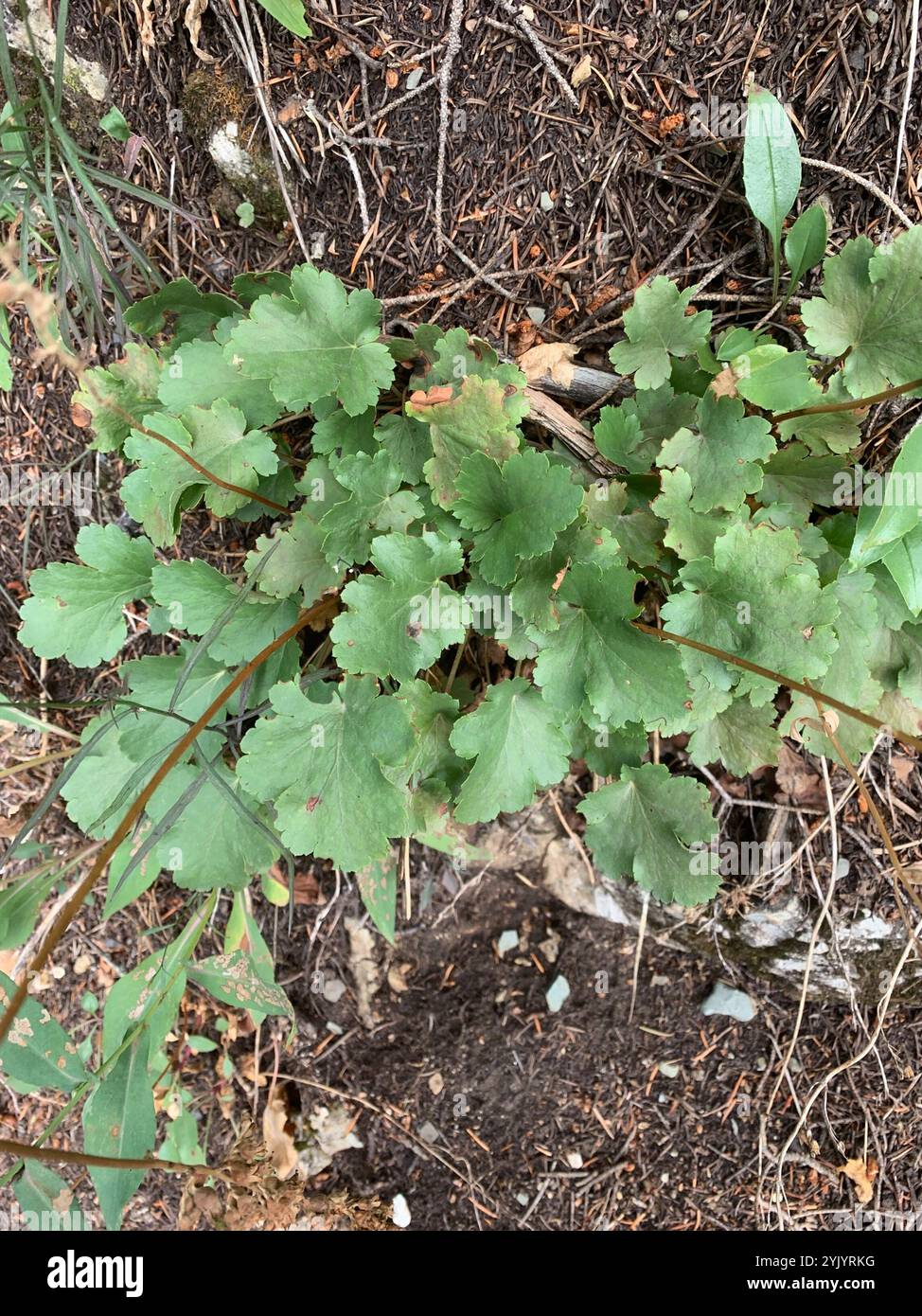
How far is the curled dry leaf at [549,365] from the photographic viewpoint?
199 cm

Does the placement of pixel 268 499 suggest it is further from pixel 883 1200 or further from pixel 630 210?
pixel 883 1200

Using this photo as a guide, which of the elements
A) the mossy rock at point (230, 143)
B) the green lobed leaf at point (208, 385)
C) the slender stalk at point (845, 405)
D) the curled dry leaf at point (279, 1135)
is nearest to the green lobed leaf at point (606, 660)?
the slender stalk at point (845, 405)

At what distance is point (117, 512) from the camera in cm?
241

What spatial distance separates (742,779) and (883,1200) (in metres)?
1.27

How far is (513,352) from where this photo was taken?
2080 mm

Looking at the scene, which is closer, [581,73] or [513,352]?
[581,73]

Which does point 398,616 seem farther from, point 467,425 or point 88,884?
point 88,884

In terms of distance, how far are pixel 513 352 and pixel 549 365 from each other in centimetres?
13

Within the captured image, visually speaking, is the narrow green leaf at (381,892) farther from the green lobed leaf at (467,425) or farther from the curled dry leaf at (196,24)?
the curled dry leaf at (196,24)

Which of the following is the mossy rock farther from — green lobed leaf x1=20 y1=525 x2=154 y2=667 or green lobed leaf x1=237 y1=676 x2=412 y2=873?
green lobed leaf x1=237 y1=676 x2=412 y2=873

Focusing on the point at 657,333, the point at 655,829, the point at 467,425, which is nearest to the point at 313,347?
the point at 467,425

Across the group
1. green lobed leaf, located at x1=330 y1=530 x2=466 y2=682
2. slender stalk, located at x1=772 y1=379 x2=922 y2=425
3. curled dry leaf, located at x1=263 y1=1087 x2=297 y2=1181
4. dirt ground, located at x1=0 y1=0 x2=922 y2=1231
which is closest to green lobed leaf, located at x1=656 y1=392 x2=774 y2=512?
slender stalk, located at x1=772 y1=379 x2=922 y2=425

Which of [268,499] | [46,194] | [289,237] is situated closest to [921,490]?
[268,499]
